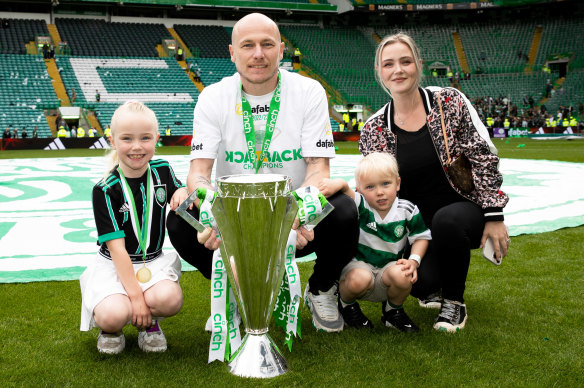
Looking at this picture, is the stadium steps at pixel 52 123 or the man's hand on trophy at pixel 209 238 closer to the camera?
the man's hand on trophy at pixel 209 238

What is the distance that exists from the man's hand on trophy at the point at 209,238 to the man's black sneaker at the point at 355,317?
0.86 meters

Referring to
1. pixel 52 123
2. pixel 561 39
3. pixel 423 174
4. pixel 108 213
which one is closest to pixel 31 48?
pixel 52 123

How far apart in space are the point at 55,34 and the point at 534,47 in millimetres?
28409

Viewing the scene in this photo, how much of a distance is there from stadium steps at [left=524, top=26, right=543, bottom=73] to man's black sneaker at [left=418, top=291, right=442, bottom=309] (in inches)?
1325

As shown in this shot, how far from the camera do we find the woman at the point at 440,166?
8.14 feet

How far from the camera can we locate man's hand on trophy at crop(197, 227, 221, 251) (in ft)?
6.56

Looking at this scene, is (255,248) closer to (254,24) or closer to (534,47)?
(254,24)

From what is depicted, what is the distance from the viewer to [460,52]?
35219mm

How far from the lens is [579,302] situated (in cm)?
273

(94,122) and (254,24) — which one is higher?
(254,24)

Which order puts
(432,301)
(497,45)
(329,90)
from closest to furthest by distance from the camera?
(432,301), (329,90), (497,45)

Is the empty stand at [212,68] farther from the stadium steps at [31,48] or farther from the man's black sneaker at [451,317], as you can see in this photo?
the man's black sneaker at [451,317]

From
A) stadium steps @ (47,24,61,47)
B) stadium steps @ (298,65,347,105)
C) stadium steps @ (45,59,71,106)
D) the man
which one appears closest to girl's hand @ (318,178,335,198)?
the man

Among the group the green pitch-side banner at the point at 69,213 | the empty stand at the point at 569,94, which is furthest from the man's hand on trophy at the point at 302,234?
the empty stand at the point at 569,94
